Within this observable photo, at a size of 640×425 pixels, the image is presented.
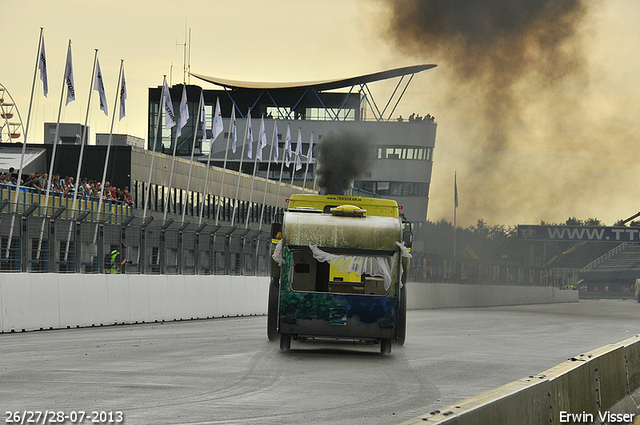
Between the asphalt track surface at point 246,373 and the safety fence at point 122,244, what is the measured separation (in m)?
1.83

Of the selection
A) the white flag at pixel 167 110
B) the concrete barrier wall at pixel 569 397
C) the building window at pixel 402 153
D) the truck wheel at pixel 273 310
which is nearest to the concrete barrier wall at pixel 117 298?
the truck wheel at pixel 273 310

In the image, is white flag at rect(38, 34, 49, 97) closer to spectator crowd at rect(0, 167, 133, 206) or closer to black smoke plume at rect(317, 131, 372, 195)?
spectator crowd at rect(0, 167, 133, 206)

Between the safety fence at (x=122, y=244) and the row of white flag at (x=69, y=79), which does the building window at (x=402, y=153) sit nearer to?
the row of white flag at (x=69, y=79)

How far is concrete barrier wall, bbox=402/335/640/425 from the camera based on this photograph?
5891 millimetres

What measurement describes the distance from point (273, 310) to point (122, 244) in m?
9.16

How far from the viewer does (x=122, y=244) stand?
1025 inches

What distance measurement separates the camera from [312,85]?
104 meters

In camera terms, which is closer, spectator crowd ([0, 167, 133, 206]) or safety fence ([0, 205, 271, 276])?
safety fence ([0, 205, 271, 276])

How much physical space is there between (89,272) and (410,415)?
15.6 m

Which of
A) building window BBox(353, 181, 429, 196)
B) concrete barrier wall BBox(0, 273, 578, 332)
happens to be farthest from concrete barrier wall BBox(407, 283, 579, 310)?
building window BBox(353, 181, 429, 196)

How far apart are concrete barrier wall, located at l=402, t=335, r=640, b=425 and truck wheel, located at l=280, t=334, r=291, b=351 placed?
6022 millimetres

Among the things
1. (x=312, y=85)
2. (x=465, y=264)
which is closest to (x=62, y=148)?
(x=465, y=264)

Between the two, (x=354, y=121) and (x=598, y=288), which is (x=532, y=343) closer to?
(x=354, y=121)

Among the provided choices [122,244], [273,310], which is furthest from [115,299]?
[273,310]
